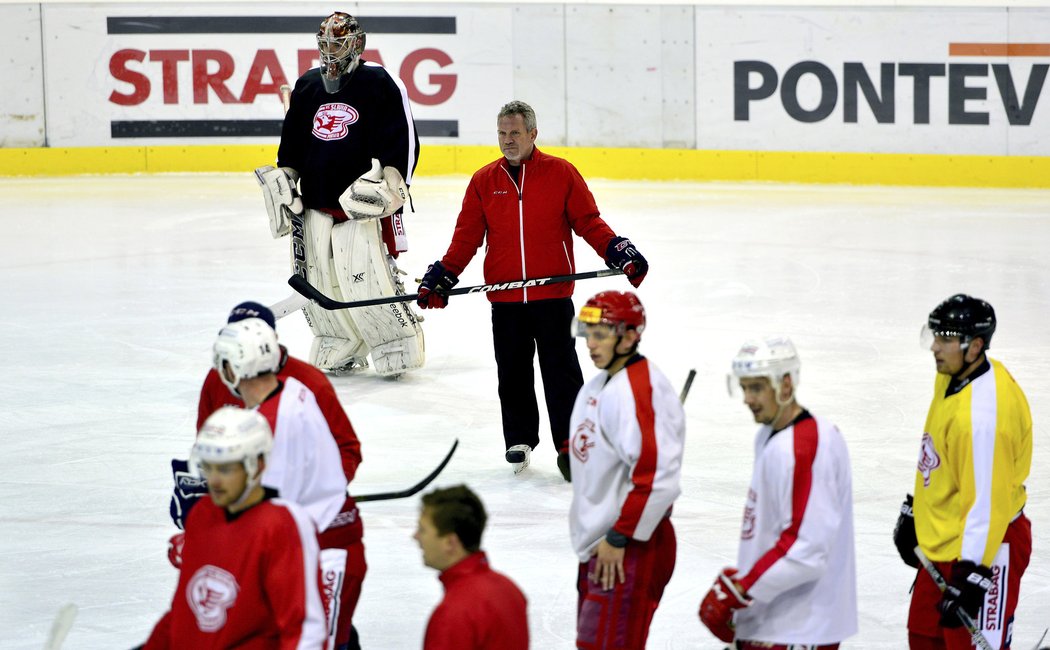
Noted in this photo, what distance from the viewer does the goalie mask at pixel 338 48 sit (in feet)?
22.4

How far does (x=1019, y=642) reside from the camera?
12.7 ft

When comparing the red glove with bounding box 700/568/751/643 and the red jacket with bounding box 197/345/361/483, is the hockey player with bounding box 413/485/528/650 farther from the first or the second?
the red jacket with bounding box 197/345/361/483

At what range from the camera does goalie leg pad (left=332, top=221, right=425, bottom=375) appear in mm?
6988

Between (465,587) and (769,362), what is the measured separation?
84cm

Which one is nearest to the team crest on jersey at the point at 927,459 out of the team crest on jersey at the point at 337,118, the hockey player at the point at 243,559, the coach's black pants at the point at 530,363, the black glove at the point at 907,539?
the black glove at the point at 907,539

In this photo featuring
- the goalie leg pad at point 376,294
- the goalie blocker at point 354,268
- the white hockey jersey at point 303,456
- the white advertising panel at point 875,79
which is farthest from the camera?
the white advertising panel at point 875,79

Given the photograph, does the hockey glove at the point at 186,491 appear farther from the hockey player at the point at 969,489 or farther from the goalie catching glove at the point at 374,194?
the goalie catching glove at the point at 374,194

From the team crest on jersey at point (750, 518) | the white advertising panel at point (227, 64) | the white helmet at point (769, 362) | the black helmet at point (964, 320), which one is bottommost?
the team crest on jersey at point (750, 518)

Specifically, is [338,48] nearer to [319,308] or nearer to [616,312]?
[319,308]

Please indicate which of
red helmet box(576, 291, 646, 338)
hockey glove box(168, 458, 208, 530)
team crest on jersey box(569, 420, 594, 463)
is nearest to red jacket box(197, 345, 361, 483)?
hockey glove box(168, 458, 208, 530)

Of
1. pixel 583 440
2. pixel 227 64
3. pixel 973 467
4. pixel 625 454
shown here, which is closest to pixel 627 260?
pixel 583 440

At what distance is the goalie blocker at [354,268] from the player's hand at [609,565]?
3875mm

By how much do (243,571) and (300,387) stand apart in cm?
63

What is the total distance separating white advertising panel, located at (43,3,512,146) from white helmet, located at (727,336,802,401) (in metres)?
11.6
